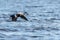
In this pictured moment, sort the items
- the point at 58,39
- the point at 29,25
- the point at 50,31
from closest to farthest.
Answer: the point at 58,39, the point at 50,31, the point at 29,25

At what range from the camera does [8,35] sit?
2645 millimetres

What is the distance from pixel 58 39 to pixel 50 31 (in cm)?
25

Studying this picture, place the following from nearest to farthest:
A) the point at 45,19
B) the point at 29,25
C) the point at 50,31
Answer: the point at 50,31
the point at 29,25
the point at 45,19

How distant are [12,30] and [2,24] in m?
0.25

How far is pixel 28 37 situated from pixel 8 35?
18 centimetres

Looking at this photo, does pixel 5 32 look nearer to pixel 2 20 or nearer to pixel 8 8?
pixel 2 20

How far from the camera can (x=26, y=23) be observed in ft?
9.88

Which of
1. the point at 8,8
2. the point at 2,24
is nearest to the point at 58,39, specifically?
the point at 2,24

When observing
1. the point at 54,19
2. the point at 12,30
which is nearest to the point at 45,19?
the point at 54,19

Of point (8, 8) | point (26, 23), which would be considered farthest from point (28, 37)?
point (8, 8)

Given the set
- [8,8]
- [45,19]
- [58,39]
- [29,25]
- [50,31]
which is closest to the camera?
[58,39]

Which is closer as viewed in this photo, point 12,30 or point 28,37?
point 28,37

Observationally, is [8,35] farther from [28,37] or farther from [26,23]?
[26,23]

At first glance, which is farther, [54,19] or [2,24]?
[54,19]
